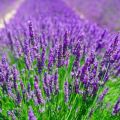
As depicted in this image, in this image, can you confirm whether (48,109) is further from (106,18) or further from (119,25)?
(106,18)

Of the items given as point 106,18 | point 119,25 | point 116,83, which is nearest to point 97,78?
point 116,83

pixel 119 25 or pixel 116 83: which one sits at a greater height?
pixel 119 25

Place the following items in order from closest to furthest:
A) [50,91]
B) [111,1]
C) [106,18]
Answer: [50,91], [106,18], [111,1]

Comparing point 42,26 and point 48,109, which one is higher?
point 42,26

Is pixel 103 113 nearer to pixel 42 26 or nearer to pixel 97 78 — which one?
pixel 97 78

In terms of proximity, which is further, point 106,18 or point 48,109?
point 106,18

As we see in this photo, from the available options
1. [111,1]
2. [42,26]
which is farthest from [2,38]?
[111,1]

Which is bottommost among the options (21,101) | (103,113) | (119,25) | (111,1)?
(103,113)

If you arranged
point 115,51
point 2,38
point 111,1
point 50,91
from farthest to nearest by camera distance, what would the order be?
point 111,1
point 2,38
point 115,51
point 50,91

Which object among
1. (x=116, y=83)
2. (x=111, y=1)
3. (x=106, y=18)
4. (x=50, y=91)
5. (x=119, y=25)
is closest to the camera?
(x=50, y=91)
